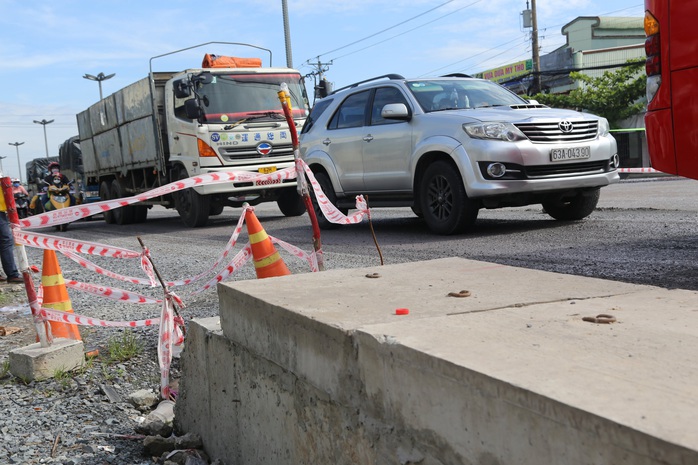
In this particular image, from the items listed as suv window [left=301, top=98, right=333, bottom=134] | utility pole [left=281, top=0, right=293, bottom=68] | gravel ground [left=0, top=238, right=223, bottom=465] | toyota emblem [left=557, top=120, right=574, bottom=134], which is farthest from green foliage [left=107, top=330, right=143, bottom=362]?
utility pole [left=281, top=0, right=293, bottom=68]

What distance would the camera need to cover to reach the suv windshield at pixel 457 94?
947 centimetres

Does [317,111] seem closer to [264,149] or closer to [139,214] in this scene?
[264,149]

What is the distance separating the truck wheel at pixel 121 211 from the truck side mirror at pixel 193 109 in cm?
503

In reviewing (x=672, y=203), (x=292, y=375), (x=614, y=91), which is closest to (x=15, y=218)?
(x=292, y=375)

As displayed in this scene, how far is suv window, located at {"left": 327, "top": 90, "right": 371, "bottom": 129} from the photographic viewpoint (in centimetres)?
1029

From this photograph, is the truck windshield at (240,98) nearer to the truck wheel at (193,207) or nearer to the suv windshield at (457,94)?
the truck wheel at (193,207)

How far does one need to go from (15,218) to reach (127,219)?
14858 millimetres

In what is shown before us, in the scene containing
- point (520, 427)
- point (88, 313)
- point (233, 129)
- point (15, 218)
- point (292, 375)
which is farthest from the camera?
point (233, 129)

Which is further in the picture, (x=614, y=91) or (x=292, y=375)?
(x=614, y=91)

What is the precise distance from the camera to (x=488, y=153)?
8188 millimetres

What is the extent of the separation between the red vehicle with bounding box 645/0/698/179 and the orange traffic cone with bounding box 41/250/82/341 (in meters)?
3.94

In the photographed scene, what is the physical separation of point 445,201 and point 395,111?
1.24m

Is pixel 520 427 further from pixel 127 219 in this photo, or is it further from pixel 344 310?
pixel 127 219

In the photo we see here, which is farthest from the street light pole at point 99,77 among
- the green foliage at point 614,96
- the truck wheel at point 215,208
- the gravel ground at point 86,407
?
the gravel ground at point 86,407
